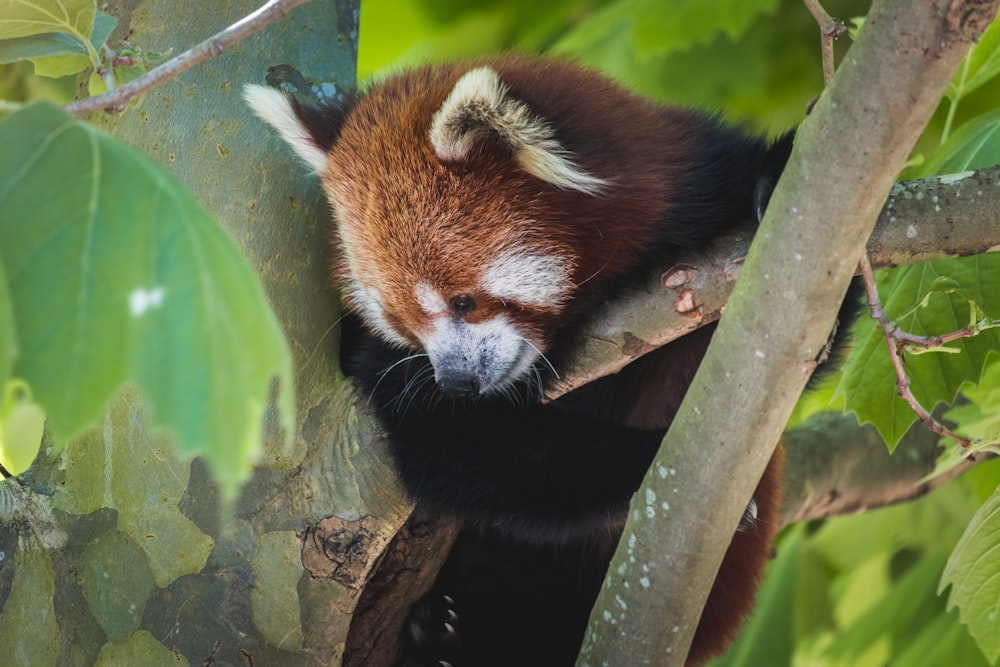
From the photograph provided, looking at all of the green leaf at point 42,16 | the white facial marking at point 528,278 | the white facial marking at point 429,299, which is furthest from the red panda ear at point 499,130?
the green leaf at point 42,16

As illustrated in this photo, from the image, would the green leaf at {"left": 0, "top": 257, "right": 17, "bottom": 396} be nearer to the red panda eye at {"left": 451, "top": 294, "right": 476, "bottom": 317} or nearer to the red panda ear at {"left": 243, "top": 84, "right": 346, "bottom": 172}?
the red panda ear at {"left": 243, "top": 84, "right": 346, "bottom": 172}

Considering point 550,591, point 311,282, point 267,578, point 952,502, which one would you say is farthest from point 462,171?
point 952,502

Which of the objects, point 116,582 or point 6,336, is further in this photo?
point 116,582

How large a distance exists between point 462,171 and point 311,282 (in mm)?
475

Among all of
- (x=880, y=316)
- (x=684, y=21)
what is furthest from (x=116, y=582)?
(x=684, y=21)

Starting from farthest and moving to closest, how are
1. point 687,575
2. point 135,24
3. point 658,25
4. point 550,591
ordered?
point 658,25
point 550,591
point 135,24
point 687,575

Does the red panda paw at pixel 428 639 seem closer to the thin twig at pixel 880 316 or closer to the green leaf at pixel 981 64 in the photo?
the thin twig at pixel 880 316

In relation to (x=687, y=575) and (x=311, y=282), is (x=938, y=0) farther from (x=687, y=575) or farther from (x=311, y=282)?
(x=311, y=282)

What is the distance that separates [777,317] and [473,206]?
110cm

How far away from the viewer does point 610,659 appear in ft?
6.24

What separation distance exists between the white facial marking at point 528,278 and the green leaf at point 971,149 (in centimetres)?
109

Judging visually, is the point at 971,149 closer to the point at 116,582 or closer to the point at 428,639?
the point at 428,639

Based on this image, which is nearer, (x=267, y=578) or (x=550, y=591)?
(x=267, y=578)

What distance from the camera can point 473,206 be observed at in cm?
250
